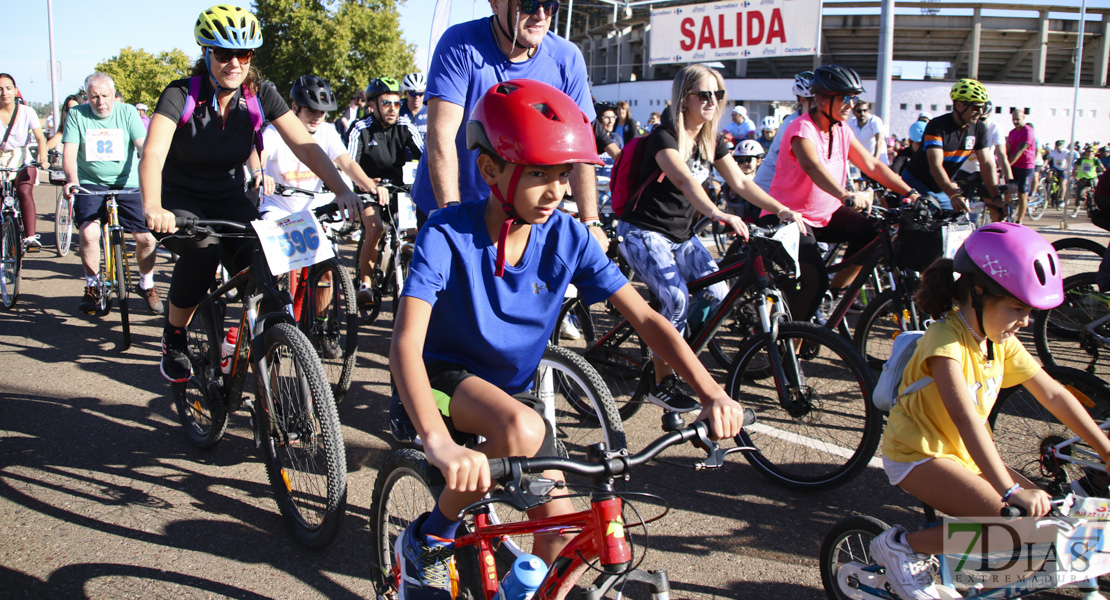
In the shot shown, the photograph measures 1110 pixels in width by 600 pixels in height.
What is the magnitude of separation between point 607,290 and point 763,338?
1728 mm

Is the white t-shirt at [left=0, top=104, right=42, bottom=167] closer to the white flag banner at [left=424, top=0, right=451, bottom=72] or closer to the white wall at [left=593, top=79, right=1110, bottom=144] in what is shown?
the white flag banner at [left=424, top=0, right=451, bottom=72]

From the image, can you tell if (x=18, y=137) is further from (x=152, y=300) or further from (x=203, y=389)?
(x=203, y=389)

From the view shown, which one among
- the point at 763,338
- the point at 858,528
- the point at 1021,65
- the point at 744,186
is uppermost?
the point at 1021,65

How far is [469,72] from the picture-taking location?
11.7 feet

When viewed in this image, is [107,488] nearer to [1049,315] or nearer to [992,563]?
[992,563]

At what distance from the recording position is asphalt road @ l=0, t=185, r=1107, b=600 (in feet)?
10.1

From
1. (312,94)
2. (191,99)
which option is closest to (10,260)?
(312,94)

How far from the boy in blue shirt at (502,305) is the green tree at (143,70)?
4933cm

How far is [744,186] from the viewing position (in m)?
4.72

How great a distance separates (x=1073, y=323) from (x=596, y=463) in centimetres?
541

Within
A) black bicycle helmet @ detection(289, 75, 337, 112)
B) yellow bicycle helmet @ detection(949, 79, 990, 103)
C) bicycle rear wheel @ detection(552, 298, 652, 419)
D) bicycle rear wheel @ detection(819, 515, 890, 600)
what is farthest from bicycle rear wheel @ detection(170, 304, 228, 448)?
yellow bicycle helmet @ detection(949, 79, 990, 103)

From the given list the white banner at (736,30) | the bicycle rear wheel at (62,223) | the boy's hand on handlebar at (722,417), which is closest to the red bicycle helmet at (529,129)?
the boy's hand on handlebar at (722,417)

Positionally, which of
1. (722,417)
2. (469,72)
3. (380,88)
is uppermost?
(380,88)

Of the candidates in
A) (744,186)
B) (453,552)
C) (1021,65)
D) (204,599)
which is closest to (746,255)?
(744,186)
